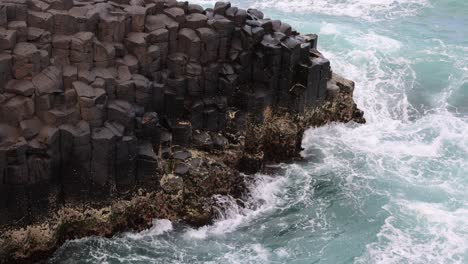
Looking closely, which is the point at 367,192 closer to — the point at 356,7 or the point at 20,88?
the point at 20,88

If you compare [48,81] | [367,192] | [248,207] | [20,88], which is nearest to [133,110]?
[48,81]

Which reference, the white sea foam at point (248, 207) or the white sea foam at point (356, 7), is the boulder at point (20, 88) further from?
the white sea foam at point (356, 7)

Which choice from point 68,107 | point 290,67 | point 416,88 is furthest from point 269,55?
point 416,88

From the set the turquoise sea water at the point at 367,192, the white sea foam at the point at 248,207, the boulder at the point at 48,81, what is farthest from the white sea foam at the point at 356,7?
the boulder at the point at 48,81

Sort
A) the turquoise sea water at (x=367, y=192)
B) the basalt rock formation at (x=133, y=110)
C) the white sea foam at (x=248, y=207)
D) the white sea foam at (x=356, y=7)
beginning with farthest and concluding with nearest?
1. the white sea foam at (x=356, y=7)
2. the white sea foam at (x=248, y=207)
3. the turquoise sea water at (x=367, y=192)
4. the basalt rock formation at (x=133, y=110)

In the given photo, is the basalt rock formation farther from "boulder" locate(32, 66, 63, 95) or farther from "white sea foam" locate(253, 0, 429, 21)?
"white sea foam" locate(253, 0, 429, 21)

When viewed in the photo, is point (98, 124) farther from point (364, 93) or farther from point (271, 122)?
point (364, 93)
